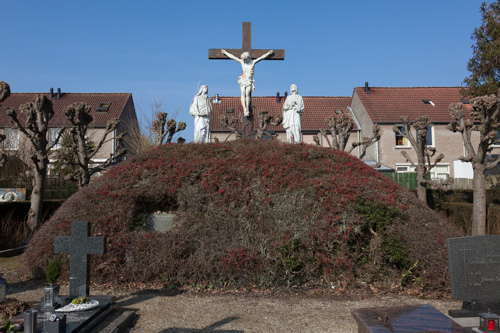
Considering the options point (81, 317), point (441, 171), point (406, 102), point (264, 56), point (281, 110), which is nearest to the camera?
point (81, 317)

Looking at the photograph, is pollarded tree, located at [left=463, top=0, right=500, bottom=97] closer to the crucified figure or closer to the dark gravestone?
the crucified figure

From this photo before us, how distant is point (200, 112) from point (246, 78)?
1736mm

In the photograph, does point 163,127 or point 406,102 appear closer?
point 163,127

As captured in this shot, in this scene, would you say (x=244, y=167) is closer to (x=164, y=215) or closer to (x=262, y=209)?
(x=262, y=209)

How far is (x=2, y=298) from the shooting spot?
5.38m

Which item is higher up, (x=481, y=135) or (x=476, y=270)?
(x=481, y=135)

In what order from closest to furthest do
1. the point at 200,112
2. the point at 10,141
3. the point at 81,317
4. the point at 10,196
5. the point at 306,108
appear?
the point at 81,317 → the point at 200,112 → the point at 10,196 → the point at 10,141 → the point at 306,108

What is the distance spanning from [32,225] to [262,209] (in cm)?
690

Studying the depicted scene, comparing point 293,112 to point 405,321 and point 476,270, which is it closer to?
point 476,270

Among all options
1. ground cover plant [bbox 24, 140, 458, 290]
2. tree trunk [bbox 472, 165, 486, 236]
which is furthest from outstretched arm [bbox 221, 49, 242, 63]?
tree trunk [bbox 472, 165, 486, 236]

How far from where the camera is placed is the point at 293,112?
13.1 metres

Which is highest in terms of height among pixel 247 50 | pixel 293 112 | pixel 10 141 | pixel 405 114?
pixel 405 114

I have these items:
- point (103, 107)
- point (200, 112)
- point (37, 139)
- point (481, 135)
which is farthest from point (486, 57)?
point (103, 107)

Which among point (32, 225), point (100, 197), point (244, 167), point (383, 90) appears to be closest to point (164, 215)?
point (100, 197)
